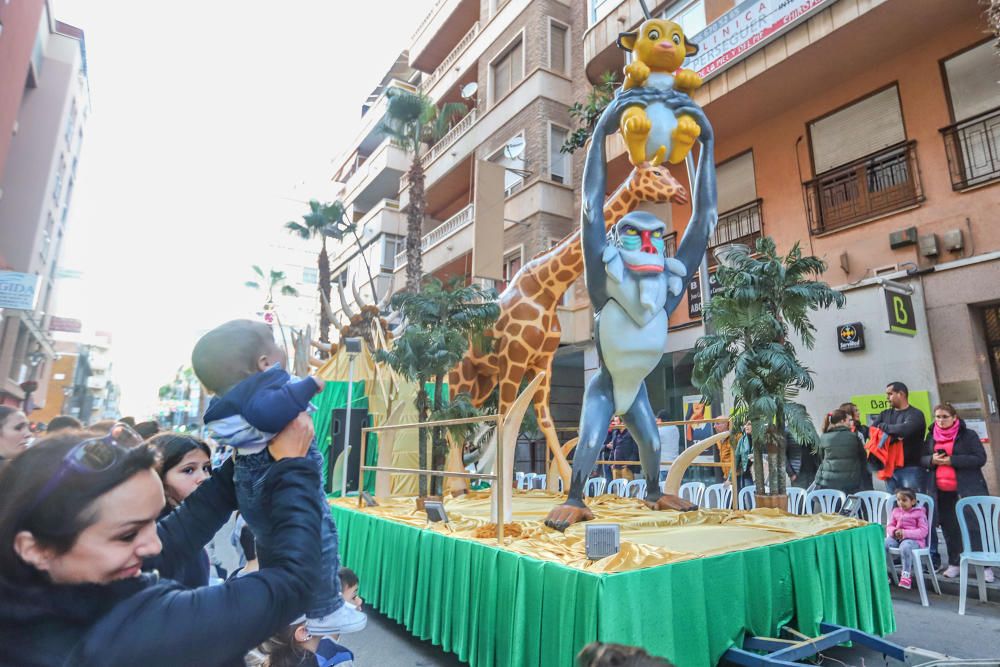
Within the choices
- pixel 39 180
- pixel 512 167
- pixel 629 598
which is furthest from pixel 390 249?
pixel 629 598

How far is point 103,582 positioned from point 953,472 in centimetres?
634

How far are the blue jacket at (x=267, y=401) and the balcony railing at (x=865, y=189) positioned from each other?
9447 mm

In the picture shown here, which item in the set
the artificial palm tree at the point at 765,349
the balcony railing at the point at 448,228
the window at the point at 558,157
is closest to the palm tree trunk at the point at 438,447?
the artificial palm tree at the point at 765,349

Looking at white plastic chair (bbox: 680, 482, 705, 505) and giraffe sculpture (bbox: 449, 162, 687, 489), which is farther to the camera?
white plastic chair (bbox: 680, 482, 705, 505)

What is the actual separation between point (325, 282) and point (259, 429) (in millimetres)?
17388

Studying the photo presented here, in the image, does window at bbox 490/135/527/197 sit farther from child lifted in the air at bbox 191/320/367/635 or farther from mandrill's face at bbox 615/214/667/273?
child lifted in the air at bbox 191/320/367/635

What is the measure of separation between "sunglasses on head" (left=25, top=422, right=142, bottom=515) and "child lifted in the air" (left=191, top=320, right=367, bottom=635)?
1.11ft

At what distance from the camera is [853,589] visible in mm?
3643

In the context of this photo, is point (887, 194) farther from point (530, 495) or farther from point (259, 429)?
point (259, 429)

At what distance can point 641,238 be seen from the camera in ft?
14.0

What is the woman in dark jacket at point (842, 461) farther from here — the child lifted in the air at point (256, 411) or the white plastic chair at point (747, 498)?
the child lifted in the air at point (256, 411)

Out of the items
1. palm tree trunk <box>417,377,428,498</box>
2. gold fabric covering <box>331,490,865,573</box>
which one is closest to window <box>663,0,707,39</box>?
palm tree trunk <box>417,377,428,498</box>

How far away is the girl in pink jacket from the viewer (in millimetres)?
4820

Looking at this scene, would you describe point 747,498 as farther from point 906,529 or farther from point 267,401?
point 267,401
